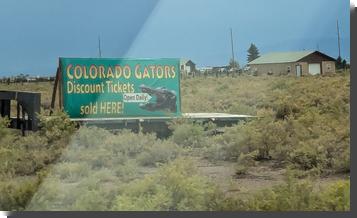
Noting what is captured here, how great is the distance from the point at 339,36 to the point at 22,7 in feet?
9.59

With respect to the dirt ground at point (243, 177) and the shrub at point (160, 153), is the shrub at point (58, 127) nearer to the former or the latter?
the shrub at point (160, 153)

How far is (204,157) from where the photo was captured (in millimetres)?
6480

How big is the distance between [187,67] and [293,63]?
0.98 meters

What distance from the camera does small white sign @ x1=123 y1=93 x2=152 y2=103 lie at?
657 centimetres

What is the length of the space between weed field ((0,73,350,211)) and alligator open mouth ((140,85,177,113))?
122 mm

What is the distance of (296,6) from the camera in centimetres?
627

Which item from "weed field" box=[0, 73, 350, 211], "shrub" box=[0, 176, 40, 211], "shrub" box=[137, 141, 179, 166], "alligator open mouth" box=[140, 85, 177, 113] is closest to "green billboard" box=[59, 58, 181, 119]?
"alligator open mouth" box=[140, 85, 177, 113]

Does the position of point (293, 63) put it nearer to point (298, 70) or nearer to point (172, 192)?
point (298, 70)

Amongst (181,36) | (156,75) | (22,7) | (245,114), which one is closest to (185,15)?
(181,36)

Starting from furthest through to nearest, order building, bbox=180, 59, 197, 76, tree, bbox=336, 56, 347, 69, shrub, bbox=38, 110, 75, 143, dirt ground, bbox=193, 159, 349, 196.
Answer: building, bbox=180, 59, 197, 76 < shrub, bbox=38, 110, 75, 143 < dirt ground, bbox=193, 159, 349, 196 < tree, bbox=336, 56, 347, 69

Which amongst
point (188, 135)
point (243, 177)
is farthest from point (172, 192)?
point (243, 177)

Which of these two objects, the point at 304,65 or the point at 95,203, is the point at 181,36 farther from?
the point at 95,203

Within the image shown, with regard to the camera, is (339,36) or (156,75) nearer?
(339,36)

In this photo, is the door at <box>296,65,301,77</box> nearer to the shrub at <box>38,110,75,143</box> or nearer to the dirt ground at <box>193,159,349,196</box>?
the dirt ground at <box>193,159,349,196</box>
